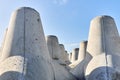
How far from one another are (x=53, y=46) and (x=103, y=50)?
3.51 m

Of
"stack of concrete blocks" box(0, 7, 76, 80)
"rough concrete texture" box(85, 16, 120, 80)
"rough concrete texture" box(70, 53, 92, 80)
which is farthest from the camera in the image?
"rough concrete texture" box(70, 53, 92, 80)

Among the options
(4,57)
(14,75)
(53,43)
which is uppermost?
(53,43)

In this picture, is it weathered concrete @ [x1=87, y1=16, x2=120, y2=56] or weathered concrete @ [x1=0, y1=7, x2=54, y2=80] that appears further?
weathered concrete @ [x1=87, y1=16, x2=120, y2=56]

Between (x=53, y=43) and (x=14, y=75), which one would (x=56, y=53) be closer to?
(x=53, y=43)

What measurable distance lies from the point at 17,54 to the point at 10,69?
55 cm

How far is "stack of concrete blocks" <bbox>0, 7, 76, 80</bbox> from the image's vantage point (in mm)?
6367

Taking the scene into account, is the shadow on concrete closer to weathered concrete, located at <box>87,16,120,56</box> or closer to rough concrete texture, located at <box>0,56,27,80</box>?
rough concrete texture, located at <box>0,56,27,80</box>

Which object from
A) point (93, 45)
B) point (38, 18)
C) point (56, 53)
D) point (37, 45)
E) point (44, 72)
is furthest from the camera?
point (56, 53)

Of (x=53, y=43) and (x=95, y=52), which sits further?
(x=53, y=43)

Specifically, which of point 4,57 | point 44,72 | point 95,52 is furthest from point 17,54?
point 95,52

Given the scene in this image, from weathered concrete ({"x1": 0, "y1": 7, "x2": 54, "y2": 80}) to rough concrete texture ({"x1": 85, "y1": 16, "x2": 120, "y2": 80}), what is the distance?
1.51 m

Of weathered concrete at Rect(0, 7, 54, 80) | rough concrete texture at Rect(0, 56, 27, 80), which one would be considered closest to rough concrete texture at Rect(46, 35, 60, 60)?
weathered concrete at Rect(0, 7, 54, 80)

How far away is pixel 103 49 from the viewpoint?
8.24m

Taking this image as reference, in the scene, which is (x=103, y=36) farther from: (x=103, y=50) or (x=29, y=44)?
(x=29, y=44)
